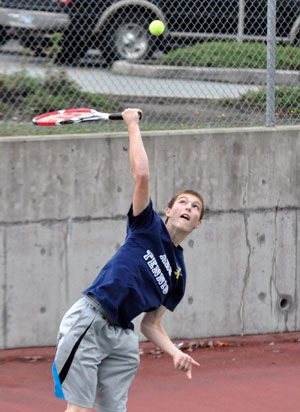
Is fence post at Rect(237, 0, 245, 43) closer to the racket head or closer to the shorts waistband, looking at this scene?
the racket head

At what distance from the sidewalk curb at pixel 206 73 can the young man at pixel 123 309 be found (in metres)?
3.62

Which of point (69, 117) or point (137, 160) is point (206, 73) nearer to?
point (69, 117)

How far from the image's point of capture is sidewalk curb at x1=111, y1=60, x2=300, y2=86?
8953 millimetres

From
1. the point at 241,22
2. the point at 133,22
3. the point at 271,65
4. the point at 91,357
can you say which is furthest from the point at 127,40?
the point at 91,357

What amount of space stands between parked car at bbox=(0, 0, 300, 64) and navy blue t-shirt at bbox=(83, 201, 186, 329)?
12.0 feet

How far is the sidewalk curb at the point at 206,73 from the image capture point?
895 centimetres

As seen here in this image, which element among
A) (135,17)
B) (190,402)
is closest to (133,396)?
(190,402)

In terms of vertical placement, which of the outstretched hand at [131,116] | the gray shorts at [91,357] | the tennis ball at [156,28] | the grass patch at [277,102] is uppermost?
the tennis ball at [156,28]

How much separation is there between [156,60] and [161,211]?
1.42 meters

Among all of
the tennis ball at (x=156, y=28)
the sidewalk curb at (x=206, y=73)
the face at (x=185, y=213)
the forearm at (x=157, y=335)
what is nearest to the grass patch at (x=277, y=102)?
the sidewalk curb at (x=206, y=73)

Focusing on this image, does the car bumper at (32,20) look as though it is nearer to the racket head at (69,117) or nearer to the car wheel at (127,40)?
the car wheel at (127,40)

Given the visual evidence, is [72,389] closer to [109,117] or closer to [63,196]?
[109,117]

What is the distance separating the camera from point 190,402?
23.3ft

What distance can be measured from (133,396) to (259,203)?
2.15 metres
